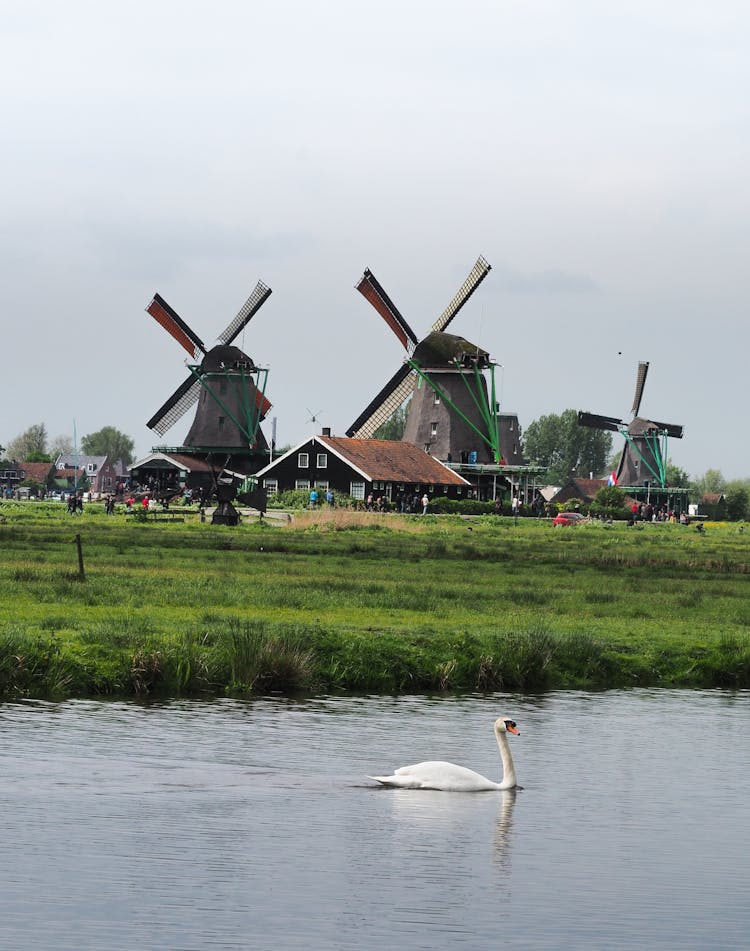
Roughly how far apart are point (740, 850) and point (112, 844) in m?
5.94

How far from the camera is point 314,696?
23.1 metres

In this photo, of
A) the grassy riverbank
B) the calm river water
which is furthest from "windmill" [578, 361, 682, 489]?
the calm river water

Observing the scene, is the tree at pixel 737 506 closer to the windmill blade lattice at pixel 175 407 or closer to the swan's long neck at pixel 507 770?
the windmill blade lattice at pixel 175 407

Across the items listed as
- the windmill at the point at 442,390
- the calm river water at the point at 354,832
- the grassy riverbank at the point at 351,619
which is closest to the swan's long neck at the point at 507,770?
the calm river water at the point at 354,832

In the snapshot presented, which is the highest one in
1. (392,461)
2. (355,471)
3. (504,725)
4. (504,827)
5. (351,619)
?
(392,461)

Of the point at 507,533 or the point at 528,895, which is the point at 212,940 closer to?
the point at 528,895

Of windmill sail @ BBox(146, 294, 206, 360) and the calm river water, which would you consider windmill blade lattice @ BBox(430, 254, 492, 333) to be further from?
the calm river water

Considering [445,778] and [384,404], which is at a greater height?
[384,404]

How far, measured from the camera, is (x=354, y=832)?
15.4 metres

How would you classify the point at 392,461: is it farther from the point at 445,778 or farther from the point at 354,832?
the point at 354,832

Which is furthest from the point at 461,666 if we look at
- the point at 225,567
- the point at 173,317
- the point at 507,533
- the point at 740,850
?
the point at 173,317

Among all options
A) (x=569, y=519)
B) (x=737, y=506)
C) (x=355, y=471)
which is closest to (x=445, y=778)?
(x=569, y=519)

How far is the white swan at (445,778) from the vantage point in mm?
16859

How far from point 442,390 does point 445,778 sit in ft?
321
